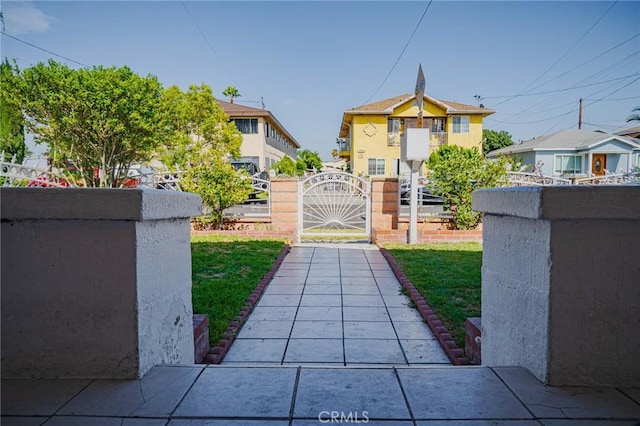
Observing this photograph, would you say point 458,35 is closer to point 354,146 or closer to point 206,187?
point 206,187

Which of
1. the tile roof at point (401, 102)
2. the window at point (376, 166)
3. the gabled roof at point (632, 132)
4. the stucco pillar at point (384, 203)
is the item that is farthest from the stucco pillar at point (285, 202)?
the gabled roof at point (632, 132)

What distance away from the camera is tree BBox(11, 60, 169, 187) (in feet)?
46.7

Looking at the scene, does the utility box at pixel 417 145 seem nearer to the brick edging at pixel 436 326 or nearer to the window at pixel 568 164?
the brick edging at pixel 436 326

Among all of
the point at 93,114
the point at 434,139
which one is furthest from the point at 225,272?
the point at 434,139

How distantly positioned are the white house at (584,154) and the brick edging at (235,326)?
80.5ft

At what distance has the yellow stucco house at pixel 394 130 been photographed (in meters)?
28.4

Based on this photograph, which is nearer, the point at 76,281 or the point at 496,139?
the point at 76,281

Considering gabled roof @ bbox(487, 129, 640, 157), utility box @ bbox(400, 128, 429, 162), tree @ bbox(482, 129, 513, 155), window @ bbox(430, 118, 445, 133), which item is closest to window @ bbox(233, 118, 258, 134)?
window @ bbox(430, 118, 445, 133)

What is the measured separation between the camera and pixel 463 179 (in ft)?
30.4

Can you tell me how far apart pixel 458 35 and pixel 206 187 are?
432 inches

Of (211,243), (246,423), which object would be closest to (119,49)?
(211,243)

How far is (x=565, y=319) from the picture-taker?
74.1 inches

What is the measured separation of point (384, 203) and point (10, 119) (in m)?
15.1

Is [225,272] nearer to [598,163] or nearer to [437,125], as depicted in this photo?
[437,125]
